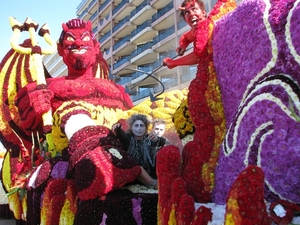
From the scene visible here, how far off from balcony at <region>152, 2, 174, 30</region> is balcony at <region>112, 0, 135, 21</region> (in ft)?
13.7

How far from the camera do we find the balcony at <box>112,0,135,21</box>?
85.5ft

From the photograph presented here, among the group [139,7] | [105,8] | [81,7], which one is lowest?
[139,7]

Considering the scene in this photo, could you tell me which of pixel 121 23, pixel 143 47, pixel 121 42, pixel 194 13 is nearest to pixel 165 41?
pixel 143 47

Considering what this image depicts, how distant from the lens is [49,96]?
13.1 feet

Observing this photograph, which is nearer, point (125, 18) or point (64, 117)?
point (64, 117)

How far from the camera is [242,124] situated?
1.75 metres

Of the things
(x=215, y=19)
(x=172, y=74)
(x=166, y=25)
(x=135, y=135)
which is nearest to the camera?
(x=215, y=19)

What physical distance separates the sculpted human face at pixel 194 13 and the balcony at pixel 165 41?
56.9ft

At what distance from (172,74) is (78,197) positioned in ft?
52.2

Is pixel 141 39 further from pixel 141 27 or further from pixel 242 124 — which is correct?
pixel 242 124

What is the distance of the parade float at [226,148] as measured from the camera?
1531 millimetres

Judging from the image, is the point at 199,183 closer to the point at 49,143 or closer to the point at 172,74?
the point at 49,143

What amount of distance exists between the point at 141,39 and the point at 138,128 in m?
21.7

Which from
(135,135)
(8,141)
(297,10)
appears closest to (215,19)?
(297,10)
